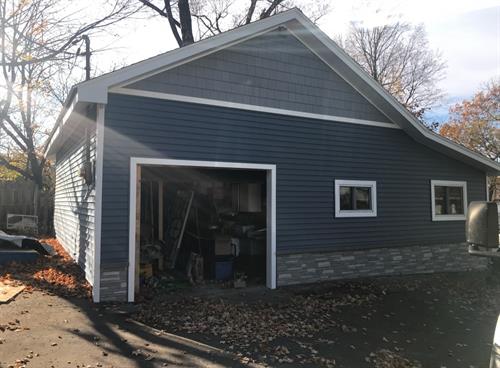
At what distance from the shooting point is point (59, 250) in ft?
38.8

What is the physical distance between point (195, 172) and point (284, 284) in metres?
4.21

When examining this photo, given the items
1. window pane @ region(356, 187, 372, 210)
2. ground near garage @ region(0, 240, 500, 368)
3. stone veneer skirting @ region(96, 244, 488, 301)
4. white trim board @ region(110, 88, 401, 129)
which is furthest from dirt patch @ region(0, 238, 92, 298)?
window pane @ region(356, 187, 372, 210)

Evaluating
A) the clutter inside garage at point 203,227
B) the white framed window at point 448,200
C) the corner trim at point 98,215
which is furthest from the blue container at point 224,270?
the white framed window at point 448,200

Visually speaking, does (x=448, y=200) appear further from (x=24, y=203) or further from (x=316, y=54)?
(x=24, y=203)

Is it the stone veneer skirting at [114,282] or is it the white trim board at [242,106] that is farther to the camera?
the white trim board at [242,106]

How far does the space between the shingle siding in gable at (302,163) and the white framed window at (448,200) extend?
7.9 inches

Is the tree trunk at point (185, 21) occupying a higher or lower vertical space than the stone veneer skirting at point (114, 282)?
higher

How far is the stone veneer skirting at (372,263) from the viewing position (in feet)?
27.8

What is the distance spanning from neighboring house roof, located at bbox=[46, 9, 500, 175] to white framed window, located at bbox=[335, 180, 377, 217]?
6.44 ft

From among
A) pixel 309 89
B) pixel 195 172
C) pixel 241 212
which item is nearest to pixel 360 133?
pixel 309 89

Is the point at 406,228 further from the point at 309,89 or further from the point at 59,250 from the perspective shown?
the point at 59,250

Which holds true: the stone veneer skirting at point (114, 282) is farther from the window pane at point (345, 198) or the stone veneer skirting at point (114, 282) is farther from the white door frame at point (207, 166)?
the window pane at point (345, 198)

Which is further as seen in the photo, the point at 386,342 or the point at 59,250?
the point at 59,250

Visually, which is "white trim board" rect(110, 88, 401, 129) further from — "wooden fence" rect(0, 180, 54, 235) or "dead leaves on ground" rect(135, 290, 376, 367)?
"wooden fence" rect(0, 180, 54, 235)
